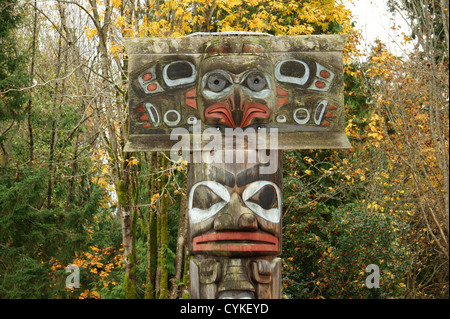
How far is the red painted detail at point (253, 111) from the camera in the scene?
554 cm

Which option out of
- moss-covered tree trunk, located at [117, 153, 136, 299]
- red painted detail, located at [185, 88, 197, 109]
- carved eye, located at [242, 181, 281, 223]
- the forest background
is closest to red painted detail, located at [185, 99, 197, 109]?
red painted detail, located at [185, 88, 197, 109]

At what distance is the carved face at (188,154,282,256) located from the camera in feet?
17.1

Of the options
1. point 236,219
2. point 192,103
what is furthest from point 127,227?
point 236,219

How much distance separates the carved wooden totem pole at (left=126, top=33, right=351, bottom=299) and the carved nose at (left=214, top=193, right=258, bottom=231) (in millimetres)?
10

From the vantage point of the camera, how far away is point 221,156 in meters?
5.47

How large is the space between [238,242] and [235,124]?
4.21ft

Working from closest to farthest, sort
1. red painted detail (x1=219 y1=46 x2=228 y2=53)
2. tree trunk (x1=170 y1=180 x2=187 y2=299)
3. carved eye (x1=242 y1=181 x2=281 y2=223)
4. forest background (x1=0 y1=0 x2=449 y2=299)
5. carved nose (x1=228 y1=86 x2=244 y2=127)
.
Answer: carved eye (x1=242 y1=181 x2=281 y2=223) < carved nose (x1=228 y1=86 x2=244 y2=127) < red painted detail (x1=219 y1=46 x2=228 y2=53) < forest background (x1=0 y1=0 x2=449 y2=299) < tree trunk (x1=170 y1=180 x2=187 y2=299)

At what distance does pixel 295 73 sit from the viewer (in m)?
5.82

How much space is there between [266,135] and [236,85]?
0.64 m

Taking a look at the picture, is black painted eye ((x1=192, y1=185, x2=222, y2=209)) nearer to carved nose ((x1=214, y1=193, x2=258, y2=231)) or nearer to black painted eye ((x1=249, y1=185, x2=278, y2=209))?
carved nose ((x1=214, y1=193, x2=258, y2=231))

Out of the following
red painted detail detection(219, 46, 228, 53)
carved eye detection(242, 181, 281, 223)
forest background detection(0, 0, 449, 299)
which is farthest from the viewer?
forest background detection(0, 0, 449, 299)

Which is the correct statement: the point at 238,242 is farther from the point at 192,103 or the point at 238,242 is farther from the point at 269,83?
the point at 269,83

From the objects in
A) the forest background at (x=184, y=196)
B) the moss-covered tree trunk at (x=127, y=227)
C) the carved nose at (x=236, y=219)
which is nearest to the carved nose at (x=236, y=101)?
the carved nose at (x=236, y=219)
